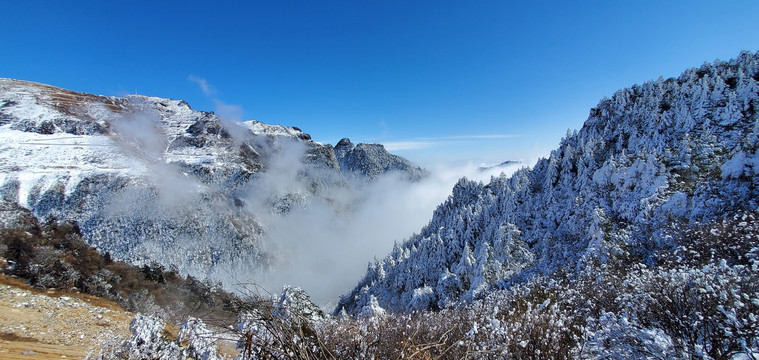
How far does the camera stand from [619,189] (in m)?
39.7

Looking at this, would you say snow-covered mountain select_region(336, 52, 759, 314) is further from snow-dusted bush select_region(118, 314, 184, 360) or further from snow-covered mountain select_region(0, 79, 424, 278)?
snow-covered mountain select_region(0, 79, 424, 278)

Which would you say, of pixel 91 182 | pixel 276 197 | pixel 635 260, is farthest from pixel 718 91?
pixel 276 197

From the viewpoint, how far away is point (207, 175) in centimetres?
14712

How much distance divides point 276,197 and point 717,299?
192m

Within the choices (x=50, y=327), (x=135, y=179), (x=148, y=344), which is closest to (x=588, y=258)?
(x=148, y=344)

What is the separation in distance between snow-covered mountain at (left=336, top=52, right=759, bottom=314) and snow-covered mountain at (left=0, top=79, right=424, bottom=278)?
93015 mm

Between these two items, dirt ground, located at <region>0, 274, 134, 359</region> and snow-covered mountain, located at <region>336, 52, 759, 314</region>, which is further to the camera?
snow-covered mountain, located at <region>336, 52, 759, 314</region>

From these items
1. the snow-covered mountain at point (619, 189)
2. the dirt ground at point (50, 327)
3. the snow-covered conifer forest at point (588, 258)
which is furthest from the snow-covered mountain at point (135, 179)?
the snow-covered mountain at point (619, 189)

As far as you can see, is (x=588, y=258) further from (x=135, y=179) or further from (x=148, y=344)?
(x=135, y=179)

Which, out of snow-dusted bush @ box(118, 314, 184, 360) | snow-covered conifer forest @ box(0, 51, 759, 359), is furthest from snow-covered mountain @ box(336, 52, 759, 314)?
snow-dusted bush @ box(118, 314, 184, 360)

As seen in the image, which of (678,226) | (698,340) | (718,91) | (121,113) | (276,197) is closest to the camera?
(698,340)

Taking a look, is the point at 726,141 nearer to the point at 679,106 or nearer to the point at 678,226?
the point at 679,106

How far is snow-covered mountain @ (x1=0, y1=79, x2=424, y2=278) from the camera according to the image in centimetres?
9200

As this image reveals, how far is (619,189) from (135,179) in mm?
146108
